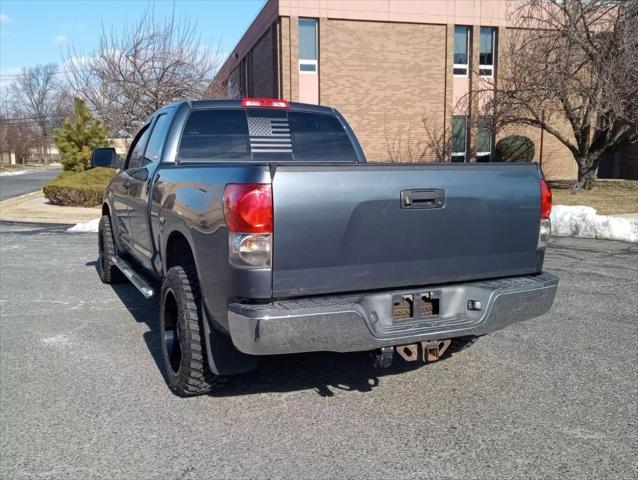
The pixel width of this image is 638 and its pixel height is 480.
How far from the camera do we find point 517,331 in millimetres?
5445

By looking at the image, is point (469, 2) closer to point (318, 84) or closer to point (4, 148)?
point (318, 84)

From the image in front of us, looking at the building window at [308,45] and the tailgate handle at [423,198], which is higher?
the building window at [308,45]

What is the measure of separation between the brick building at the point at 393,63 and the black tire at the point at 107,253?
16.2 metres

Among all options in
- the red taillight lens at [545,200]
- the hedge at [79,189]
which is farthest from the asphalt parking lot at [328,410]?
the hedge at [79,189]

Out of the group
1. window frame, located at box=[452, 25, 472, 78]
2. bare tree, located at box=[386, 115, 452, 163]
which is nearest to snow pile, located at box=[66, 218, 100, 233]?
bare tree, located at box=[386, 115, 452, 163]

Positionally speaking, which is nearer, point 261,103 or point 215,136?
point 215,136

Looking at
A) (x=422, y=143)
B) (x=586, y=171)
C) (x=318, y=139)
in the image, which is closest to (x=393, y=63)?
(x=422, y=143)

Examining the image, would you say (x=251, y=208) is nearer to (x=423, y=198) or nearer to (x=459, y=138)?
(x=423, y=198)

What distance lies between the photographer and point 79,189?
1766 cm

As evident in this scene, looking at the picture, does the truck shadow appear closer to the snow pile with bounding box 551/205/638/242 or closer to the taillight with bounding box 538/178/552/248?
the taillight with bounding box 538/178/552/248

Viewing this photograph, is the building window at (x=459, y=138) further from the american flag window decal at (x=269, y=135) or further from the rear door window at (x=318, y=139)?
the american flag window decal at (x=269, y=135)

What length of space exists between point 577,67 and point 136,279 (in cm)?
1506

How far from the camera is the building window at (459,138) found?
24.5m

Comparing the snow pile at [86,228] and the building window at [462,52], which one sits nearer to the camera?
the snow pile at [86,228]
